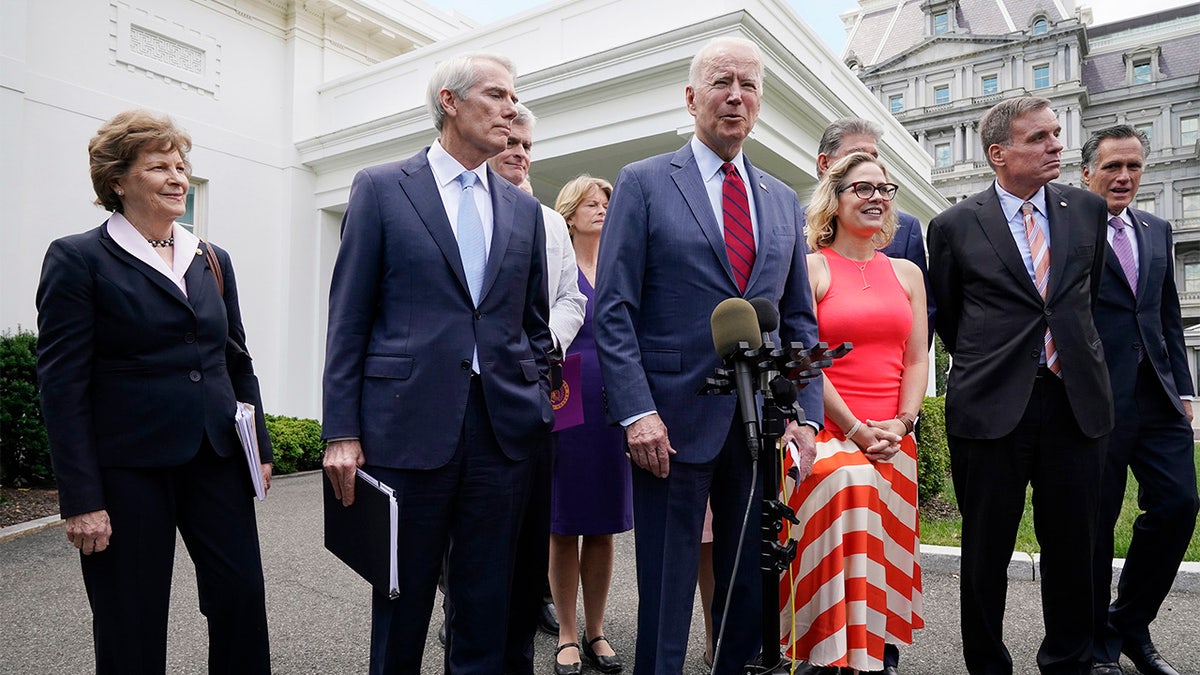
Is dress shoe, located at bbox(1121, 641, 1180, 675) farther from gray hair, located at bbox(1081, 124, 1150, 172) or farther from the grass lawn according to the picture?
gray hair, located at bbox(1081, 124, 1150, 172)

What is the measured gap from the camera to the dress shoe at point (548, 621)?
14.3ft

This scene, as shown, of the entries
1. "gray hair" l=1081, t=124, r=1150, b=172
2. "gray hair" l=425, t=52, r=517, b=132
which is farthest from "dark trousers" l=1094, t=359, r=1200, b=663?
"gray hair" l=425, t=52, r=517, b=132

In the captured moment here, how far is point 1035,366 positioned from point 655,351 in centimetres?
167

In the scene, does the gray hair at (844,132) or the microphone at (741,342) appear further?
the gray hair at (844,132)

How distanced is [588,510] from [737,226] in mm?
1658

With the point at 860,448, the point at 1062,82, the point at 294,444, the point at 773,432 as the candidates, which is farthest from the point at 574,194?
the point at 1062,82

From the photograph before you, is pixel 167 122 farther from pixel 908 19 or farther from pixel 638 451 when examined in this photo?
pixel 908 19

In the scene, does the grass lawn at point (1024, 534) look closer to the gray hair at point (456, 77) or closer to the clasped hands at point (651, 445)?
the clasped hands at point (651, 445)

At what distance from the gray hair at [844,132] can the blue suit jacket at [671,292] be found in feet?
4.84

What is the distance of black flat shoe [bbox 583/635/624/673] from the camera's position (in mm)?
3721

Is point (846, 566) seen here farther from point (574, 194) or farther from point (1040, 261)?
point (574, 194)

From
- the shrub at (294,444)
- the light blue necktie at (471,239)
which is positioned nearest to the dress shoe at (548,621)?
the light blue necktie at (471,239)

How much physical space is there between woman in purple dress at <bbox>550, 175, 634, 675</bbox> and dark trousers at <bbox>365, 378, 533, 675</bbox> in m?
1.11

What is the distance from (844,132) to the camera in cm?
420
